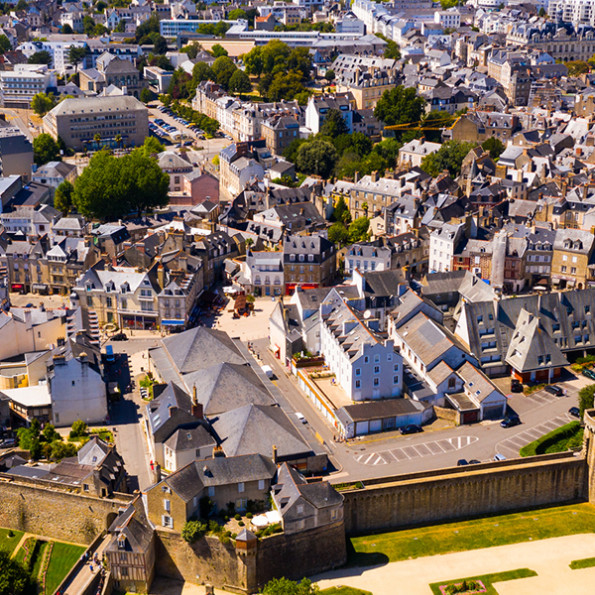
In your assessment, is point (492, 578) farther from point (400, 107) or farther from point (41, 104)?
point (41, 104)

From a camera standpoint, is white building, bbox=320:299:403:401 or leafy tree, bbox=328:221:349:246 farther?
leafy tree, bbox=328:221:349:246

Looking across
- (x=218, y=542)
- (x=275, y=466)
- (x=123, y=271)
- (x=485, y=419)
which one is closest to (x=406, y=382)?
(x=485, y=419)

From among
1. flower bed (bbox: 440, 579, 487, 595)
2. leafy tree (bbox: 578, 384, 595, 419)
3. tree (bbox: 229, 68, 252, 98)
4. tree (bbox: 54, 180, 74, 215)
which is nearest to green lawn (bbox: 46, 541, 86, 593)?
flower bed (bbox: 440, 579, 487, 595)

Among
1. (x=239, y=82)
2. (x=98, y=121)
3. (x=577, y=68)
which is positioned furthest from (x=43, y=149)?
(x=577, y=68)

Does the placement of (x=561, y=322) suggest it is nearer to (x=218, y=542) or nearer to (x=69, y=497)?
(x=218, y=542)

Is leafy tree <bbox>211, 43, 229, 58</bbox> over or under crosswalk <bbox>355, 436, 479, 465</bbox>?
over

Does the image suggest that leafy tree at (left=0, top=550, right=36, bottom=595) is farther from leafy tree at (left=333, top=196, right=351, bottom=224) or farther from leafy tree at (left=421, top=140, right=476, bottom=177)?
leafy tree at (left=421, top=140, right=476, bottom=177)

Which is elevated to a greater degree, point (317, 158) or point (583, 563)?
point (317, 158)
